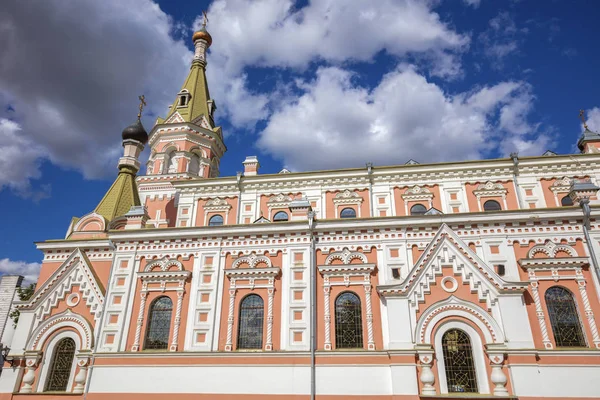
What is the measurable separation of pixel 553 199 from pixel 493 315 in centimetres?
928

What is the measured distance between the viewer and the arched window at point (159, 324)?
1409 centimetres

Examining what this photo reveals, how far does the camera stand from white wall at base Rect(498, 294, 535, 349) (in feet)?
38.6

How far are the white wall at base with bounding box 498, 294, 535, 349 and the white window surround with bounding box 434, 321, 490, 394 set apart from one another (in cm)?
79

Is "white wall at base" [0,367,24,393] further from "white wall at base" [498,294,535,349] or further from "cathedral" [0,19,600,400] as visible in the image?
"white wall at base" [498,294,535,349]

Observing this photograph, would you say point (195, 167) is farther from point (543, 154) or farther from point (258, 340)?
point (543, 154)

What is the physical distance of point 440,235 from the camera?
1348cm

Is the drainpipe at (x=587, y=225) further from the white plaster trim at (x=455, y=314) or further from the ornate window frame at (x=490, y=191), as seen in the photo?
the ornate window frame at (x=490, y=191)

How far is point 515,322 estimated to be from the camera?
11992 millimetres

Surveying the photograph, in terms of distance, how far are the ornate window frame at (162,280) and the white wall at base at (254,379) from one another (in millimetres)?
1066

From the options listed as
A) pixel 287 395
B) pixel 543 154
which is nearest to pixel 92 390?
pixel 287 395

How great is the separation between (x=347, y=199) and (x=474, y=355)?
9530 millimetres

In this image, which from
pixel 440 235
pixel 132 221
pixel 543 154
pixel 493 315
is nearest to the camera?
pixel 493 315

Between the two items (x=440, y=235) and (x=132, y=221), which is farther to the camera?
(x=132, y=221)

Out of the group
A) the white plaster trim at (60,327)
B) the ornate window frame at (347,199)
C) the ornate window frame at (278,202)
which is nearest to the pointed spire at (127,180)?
the white plaster trim at (60,327)
